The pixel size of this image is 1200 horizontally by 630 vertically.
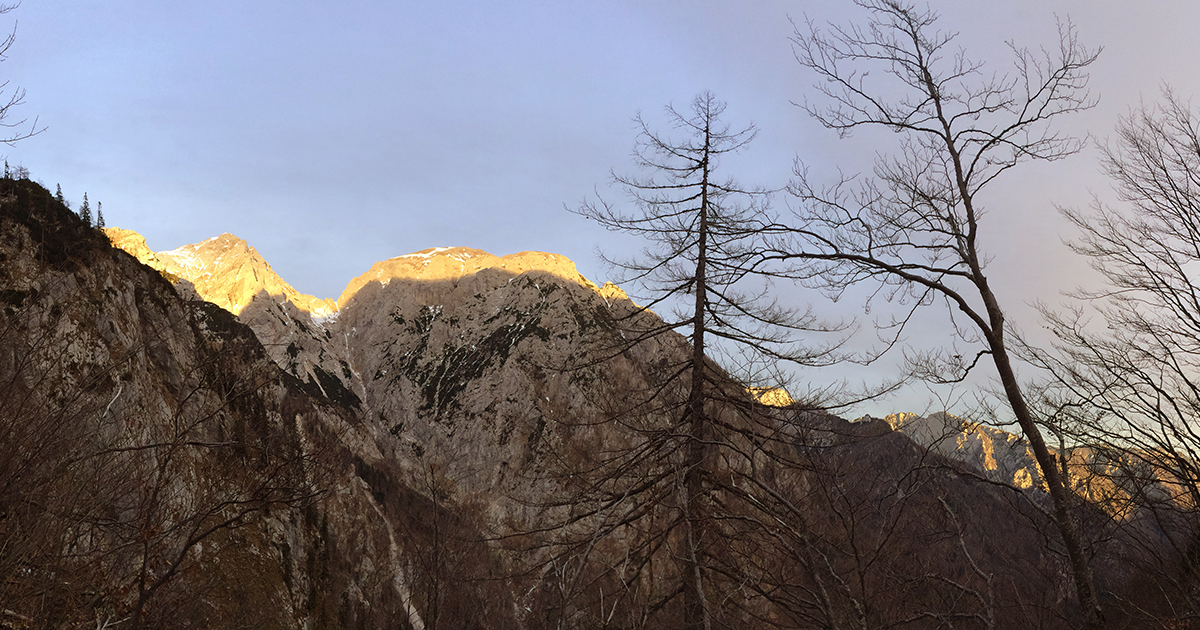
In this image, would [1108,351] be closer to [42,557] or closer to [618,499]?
[618,499]

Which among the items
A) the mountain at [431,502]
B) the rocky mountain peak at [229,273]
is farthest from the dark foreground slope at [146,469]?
the rocky mountain peak at [229,273]

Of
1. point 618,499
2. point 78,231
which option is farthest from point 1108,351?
point 78,231

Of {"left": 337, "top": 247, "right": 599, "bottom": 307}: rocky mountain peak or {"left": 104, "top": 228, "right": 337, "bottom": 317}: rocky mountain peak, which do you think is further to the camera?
{"left": 337, "top": 247, "right": 599, "bottom": 307}: rocky mountain peak

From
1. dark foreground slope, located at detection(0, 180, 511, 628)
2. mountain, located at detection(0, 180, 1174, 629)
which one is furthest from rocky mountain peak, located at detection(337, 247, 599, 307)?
dark foreground slope, located at detection(0, 180, 511, 628)

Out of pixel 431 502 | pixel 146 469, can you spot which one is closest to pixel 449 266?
pixel 431 502

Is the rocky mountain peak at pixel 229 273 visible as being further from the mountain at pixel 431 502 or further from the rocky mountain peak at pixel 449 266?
the mountain at pixel 431 502

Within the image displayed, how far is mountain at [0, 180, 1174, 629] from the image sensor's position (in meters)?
5.99

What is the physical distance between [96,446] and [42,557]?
6.67 ft

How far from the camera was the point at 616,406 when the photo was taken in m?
9.50

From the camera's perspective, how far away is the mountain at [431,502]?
5992mm

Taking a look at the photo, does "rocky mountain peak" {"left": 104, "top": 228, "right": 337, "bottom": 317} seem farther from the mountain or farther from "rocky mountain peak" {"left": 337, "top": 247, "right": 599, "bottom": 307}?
the mountain

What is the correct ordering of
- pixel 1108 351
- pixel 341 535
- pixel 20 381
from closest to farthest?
pixel 20 381
pixel 1108 351
pixel 341 535

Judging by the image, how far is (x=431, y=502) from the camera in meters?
32.1

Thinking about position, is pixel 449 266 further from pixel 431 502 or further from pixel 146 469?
pixel 146 469
